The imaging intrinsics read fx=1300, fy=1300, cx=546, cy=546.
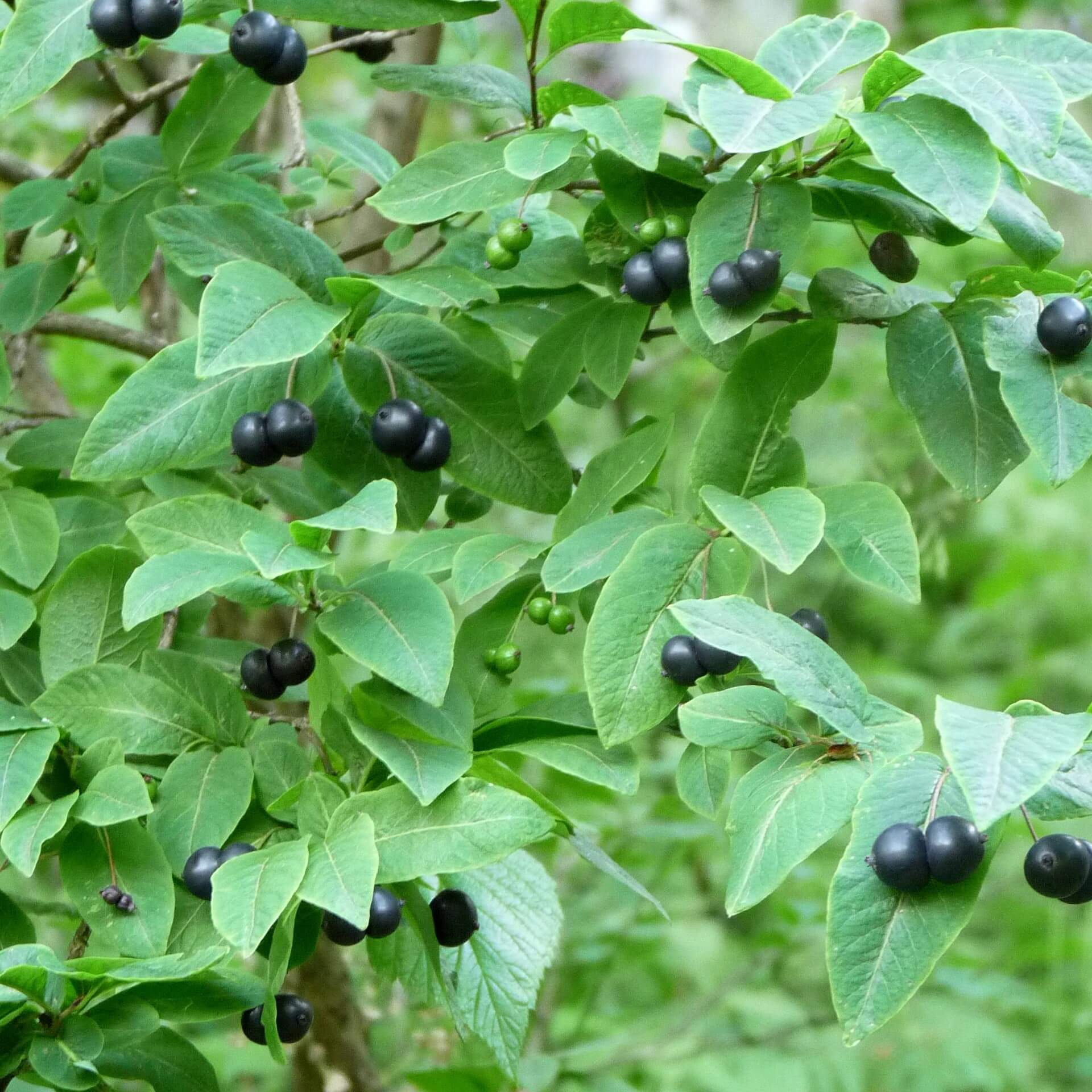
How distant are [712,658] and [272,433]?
0.37 meters

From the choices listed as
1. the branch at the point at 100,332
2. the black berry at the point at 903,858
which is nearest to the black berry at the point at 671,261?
the black berry at the point at 903,858

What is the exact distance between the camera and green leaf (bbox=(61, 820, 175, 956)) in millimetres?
867

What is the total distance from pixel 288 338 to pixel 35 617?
327 millimetres

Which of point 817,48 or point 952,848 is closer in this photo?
point 952,848

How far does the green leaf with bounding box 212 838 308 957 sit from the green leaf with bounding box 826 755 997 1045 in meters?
0.32

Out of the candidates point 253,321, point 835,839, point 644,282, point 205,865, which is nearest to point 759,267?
point 644,282

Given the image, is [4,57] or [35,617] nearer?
[4,57]

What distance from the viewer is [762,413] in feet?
3.23

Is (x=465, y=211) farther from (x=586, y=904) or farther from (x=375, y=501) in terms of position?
(x=586, y=904)

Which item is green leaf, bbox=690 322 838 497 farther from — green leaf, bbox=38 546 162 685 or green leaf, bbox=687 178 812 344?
green leaf, bbox=38 546 162 685

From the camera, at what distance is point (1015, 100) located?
0.83 m

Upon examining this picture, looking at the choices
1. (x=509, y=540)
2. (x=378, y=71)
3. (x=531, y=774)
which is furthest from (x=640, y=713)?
(x=531, y=774)

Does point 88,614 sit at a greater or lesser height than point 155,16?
lesser

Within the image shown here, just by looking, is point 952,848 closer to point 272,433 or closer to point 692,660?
point 692,660
